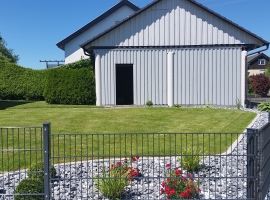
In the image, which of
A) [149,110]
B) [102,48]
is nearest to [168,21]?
[102,48]

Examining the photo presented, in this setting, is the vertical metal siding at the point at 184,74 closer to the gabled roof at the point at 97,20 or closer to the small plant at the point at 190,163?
the small plant at the point at 190,163

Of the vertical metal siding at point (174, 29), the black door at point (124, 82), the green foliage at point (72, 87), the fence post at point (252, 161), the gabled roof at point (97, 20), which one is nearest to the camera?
the fence post at point (252, 161)

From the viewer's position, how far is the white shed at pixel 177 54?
16.1 meters

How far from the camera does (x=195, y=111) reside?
13156 millimetres

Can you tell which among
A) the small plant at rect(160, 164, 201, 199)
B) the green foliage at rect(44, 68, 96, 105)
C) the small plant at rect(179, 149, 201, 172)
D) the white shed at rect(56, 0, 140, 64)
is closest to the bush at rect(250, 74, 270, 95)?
the white shed at rect(56, 0, 140, 64)

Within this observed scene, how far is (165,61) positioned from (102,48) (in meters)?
3.22

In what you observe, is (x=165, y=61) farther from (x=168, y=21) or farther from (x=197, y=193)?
(x=197, y=193)

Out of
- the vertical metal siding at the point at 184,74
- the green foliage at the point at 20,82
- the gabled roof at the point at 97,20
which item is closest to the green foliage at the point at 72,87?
the vertical metal siding at the point at 184,74

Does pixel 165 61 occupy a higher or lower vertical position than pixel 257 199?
higher

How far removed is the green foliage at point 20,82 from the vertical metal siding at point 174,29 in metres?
8.49

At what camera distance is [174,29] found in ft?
53.5

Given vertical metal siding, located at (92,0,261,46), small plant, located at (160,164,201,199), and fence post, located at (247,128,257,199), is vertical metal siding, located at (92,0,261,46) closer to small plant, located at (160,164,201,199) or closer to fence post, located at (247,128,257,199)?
small plant, located at (160,164,201,199)

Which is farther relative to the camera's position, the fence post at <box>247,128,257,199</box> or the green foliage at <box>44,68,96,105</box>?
the green foliage at <box>44,68,96,105</box>

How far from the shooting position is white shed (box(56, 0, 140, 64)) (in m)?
27.5
